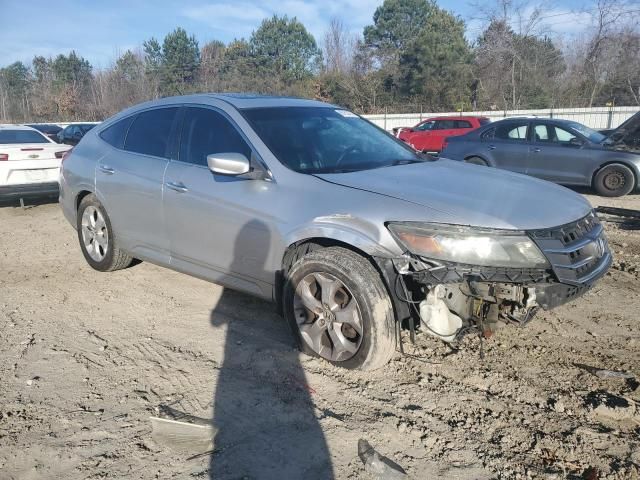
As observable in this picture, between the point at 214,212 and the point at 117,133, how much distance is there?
6.25 ft

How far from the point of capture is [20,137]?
31.5 ft

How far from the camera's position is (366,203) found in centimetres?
317

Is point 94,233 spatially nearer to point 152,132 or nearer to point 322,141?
point 152,132

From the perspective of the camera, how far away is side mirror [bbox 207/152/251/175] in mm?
3520

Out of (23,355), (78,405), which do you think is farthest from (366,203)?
(23,355)

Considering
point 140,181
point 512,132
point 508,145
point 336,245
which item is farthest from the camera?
point 512,132

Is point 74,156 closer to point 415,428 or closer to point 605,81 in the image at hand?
point 415,428

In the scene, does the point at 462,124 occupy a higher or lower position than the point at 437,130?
higher

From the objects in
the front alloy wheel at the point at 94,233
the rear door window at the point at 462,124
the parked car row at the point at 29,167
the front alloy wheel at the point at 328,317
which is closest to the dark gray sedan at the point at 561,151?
the parked car row at the point at 29,167

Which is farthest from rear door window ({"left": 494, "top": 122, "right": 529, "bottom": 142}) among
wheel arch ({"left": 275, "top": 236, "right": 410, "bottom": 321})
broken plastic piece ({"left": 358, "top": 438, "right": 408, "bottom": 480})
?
broken plastic piece ({"left": 358, "top": 438, "right": 408, "bottom": 480})

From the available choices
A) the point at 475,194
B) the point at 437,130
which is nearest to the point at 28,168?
the point at 475,194

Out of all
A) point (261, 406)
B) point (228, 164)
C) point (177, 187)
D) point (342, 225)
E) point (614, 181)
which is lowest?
point (261, 406)

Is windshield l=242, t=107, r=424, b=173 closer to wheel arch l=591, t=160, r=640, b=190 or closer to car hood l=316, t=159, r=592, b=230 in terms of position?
car hood l=316, t=159, r=592, b=230

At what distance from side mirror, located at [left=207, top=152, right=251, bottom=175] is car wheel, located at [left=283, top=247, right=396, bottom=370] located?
0.72 m
